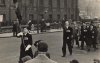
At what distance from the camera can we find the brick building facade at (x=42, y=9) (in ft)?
179

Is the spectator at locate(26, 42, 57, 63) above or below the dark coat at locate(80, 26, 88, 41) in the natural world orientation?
above

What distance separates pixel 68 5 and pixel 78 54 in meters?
52.5

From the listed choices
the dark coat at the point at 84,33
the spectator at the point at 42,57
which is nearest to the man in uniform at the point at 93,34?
the dark coat at the point at 84,33

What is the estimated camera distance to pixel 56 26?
61.2 metres

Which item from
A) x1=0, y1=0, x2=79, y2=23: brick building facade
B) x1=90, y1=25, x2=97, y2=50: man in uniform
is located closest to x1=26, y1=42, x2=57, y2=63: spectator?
x1=90, y1=25, x2=97, y2=50: man in uniform

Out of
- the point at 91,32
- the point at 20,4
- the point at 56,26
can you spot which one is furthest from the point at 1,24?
the point at 91,32

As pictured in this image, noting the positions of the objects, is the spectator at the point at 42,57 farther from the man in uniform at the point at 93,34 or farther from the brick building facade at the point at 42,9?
the brick building facade at the point at 42,9

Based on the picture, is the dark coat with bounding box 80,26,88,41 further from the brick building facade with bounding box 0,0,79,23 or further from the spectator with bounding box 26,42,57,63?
the brick building facade with bounding box 0,0,79,23

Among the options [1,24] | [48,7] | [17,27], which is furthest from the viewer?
[48,7]

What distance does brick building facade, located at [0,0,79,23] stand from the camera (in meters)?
54.7

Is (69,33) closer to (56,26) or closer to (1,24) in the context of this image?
(1,24)

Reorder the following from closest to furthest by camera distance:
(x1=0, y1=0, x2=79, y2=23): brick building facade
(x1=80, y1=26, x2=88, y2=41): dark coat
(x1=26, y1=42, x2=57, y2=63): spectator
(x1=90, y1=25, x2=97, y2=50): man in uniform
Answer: (x1=26, y1=42, x2=57, y2=63): spectator
(x1=80, y1=26, x2=88, y2=41): dark coat
(x1=90, y1=25, x2=97, y2=50): man in uniform
(x1=0, y1=0, x2=79, y2=23): brick building facade

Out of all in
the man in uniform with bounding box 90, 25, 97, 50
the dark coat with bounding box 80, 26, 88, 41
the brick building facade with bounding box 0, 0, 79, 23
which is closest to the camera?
the dark coat with bounding box 80, 26, 88, 41

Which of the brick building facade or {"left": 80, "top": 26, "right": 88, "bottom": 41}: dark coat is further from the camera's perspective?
the brick building facade
